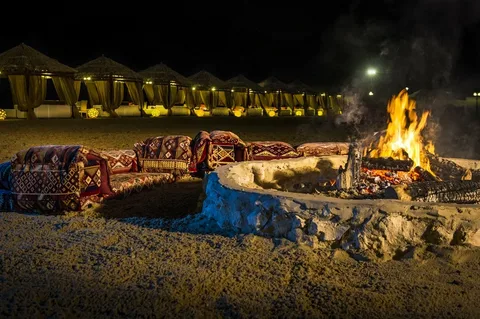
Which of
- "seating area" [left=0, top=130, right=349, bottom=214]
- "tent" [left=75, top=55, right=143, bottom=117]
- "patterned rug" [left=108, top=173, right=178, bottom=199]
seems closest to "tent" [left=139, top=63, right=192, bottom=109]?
"tent" [left=75, top=55, right=143, bottom=117]

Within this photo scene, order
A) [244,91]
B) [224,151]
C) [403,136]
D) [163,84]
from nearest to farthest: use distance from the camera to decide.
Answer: [403,136]
[224,151]
[163,84]
[244,91]

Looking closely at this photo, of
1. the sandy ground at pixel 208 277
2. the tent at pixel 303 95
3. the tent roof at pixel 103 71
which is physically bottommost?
the sandy ground at pixel 208 277

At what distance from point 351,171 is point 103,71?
20449mm

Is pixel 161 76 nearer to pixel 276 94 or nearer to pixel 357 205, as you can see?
pixel 276 94

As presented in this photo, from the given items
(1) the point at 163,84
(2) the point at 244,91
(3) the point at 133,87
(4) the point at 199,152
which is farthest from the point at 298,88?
(4) the point at 199,152

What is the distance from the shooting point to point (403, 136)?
21.7ft

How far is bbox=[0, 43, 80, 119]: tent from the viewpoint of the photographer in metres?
20.4

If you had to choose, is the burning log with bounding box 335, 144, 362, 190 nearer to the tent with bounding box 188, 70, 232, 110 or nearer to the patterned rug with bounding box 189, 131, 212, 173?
the patterned rug with bounding box 189, 131, 212, 173

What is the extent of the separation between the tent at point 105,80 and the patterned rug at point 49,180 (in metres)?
19.0

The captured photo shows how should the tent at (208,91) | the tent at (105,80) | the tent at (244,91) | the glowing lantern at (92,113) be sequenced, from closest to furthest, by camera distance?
the tent at (105,80)
the glowing lantern at (92,113)
the tent at (208,91)
the tent at (244,91)

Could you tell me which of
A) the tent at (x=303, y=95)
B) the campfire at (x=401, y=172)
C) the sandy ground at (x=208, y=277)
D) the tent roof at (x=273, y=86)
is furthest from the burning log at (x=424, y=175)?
the tent at (x=303, y=95)

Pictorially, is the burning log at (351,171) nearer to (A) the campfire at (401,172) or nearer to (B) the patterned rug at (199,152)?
(A) the campfire at (401,172)

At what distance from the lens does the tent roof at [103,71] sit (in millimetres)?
23688

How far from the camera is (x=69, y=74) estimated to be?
74.0 ft
